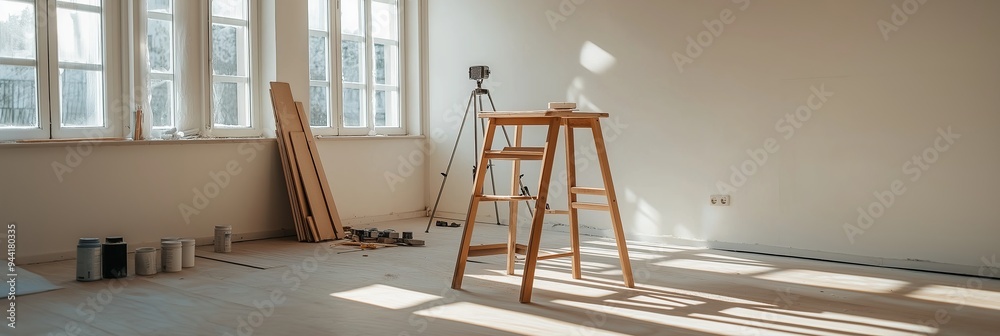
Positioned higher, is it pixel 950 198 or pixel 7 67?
pixel 7 67

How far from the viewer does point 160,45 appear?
6.84m

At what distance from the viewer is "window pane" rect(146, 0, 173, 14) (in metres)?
6.76

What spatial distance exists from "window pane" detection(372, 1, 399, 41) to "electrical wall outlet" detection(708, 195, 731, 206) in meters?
3.69

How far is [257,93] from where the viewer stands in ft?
24.9

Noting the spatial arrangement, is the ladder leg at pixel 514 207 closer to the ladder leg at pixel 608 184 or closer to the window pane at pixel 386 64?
the ladder leg at pixel 608 184

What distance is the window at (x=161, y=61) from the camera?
6785 mm

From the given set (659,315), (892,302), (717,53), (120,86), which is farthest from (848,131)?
(120,86)

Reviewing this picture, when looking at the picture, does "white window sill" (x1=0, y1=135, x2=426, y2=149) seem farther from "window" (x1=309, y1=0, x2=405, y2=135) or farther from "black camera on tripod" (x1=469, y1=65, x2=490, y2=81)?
"black camera on tripod" (x1=469, y1=65, x2=490, y2=81)

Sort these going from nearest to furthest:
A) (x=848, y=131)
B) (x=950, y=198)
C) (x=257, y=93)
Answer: (x=950, y=198) → (x=848, y=131) → (x=257, y=93)

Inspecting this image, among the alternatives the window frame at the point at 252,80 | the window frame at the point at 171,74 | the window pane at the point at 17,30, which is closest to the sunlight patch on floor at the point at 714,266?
the window frame at the point at 252,80

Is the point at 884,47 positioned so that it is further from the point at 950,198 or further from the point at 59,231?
the point at 59,231

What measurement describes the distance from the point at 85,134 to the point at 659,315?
4430 millimetres

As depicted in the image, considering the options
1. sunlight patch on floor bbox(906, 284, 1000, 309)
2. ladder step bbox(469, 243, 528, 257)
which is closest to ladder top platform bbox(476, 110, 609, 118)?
ladder step bbox(469, 243, 528, 257)

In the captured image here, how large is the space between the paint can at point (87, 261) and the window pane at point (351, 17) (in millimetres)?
3598
